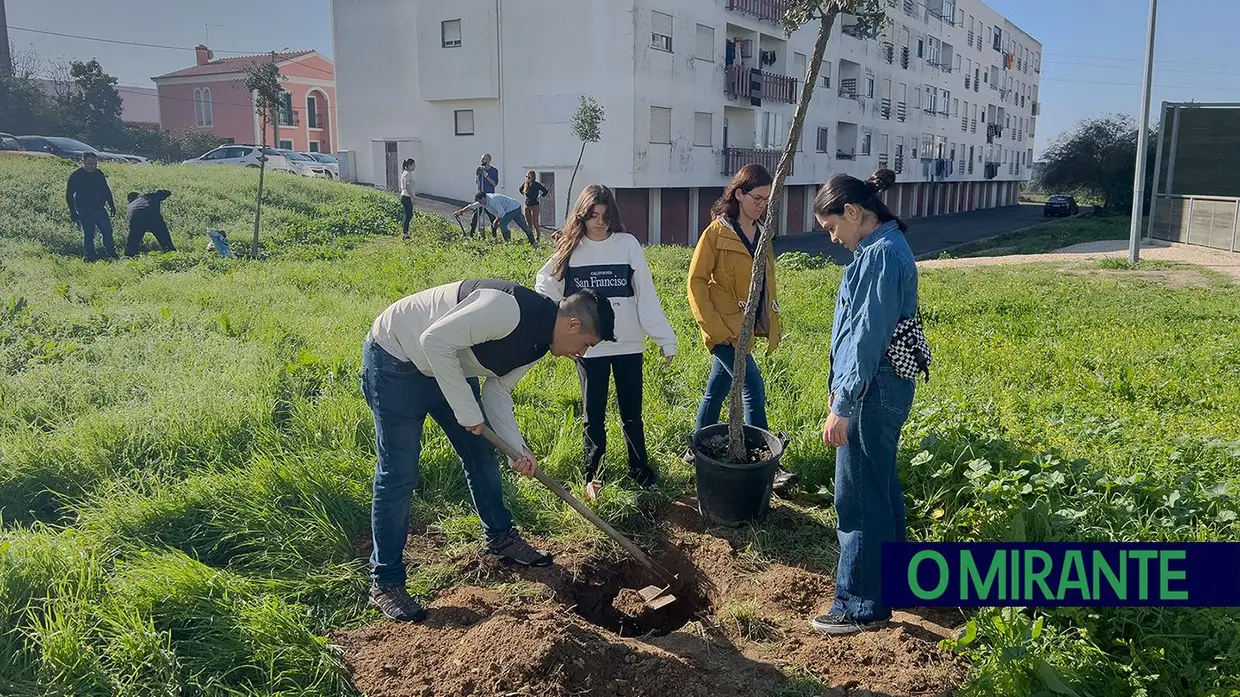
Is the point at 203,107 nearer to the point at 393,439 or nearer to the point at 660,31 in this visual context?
the point at 660,31

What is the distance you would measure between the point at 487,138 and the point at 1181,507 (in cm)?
2251

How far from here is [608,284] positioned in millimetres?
4348

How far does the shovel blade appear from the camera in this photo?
12.4 feet

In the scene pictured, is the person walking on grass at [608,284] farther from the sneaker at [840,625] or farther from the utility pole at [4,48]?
the utility pole at [4,48]

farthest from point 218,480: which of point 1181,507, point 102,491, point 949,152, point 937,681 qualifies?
point 949,152

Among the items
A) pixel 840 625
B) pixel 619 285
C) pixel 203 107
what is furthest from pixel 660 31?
pixel 203 107

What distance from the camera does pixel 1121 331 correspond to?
835cm

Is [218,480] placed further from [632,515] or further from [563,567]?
[632,515]

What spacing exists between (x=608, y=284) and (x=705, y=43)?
74.2ft

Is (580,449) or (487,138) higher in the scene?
(487,138)

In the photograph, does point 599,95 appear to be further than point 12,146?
Yes

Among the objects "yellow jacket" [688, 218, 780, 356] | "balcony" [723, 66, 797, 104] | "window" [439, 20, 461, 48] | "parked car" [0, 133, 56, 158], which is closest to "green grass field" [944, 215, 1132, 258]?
"balcony" [723, 66, 797, 104]

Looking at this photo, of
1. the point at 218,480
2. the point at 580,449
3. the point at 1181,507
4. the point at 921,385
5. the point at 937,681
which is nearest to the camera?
the point at 937,681

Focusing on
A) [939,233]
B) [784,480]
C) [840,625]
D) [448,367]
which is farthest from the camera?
[939,233]
